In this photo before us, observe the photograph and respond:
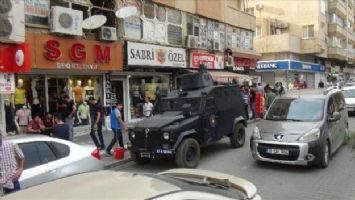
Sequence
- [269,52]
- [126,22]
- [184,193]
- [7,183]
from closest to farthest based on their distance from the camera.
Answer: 1. [184,193]
2. [7,183]
3. [126,22]
4. [269,52]

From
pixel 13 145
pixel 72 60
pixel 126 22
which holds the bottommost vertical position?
pixel 13 145

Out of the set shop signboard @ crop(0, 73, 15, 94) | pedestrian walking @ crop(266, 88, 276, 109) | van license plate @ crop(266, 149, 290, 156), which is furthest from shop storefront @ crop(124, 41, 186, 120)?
van license plate @ crop(266, 149, 290, 156)

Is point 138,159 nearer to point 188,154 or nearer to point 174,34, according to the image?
point 188,154

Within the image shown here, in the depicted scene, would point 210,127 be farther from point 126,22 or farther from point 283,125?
point 126,22

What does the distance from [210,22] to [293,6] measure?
27542 mm

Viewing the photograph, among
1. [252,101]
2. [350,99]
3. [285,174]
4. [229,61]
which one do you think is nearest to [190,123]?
[285,174]

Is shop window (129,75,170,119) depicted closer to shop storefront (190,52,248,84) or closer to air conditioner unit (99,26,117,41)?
shop storefront (190,52,248,84)

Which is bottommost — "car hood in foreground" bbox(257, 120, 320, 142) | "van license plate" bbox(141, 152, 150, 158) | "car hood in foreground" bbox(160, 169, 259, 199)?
"van license plate" bbox(141, 152, 150, 158)

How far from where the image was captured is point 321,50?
50.5 meters

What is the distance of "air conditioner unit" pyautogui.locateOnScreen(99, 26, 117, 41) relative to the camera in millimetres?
18203

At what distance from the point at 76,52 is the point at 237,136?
6912 mm

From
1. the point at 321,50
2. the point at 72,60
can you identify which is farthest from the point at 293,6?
the point at 72,60

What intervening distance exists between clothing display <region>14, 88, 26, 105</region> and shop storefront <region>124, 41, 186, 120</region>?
493cm

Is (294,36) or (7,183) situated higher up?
(294,36)
